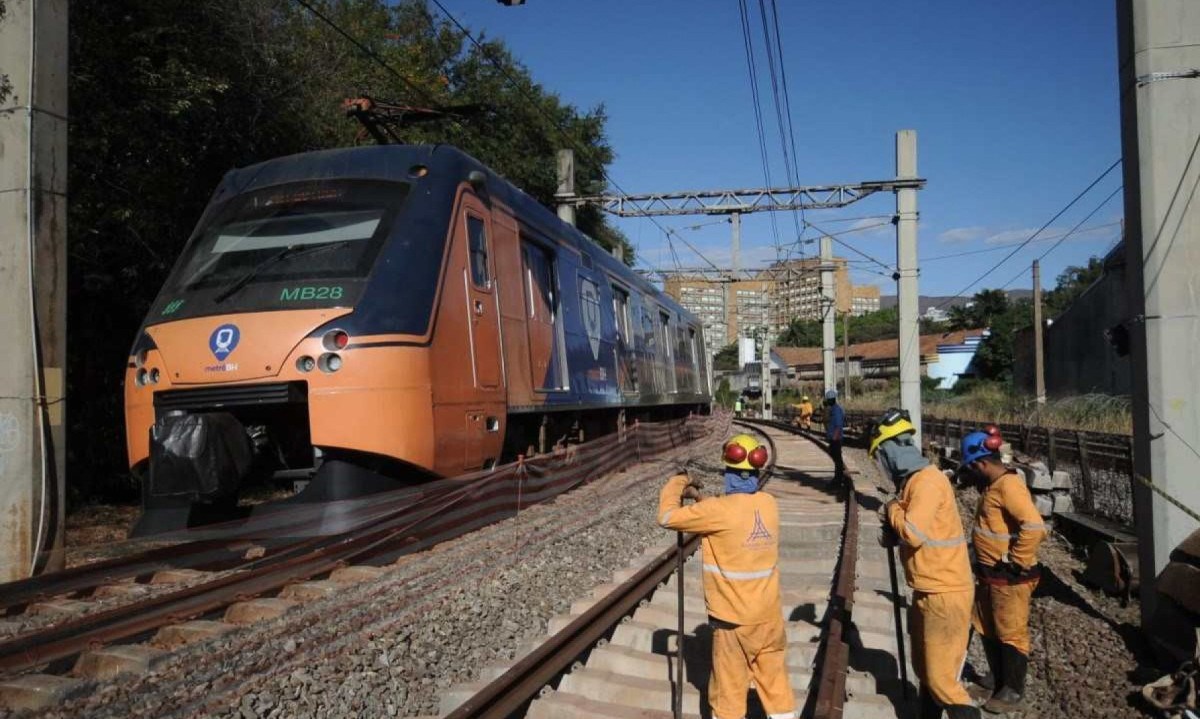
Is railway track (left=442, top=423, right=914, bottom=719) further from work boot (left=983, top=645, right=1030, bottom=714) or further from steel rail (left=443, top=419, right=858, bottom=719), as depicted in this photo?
work boot (left=983, top=645, right=1030, bottom=714)

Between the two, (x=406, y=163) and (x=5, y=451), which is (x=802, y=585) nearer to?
(x=406, y=163)

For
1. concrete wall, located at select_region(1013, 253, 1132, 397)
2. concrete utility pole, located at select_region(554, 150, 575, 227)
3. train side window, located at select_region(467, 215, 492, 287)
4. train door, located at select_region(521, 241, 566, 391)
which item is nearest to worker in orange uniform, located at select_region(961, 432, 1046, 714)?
train side window, located at select_region(467, 215, 492, 287)

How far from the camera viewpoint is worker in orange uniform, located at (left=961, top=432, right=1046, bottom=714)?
534cm

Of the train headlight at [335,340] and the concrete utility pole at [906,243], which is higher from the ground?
the concrete utility pole at [906,243]

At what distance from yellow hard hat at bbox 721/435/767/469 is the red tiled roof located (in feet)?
203

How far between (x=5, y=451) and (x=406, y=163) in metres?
3.92

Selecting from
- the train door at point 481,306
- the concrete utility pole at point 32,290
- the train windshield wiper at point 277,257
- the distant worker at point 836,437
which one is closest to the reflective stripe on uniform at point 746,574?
the train door at point 481,306

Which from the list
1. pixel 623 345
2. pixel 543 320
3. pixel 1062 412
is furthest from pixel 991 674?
pixel 1062 412

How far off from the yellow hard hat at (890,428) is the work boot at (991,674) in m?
1.69

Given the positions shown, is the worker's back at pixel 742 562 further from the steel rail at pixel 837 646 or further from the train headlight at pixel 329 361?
the train headlight at pixel 329 361

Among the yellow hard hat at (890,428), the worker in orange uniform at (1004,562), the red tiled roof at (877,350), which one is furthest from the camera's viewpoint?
the red tiled roof at (877,350)

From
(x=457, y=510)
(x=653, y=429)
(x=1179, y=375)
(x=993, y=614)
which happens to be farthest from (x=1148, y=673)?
(x=653, y=429)

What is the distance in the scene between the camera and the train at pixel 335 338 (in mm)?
6664

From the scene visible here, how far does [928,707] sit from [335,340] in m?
4.60
